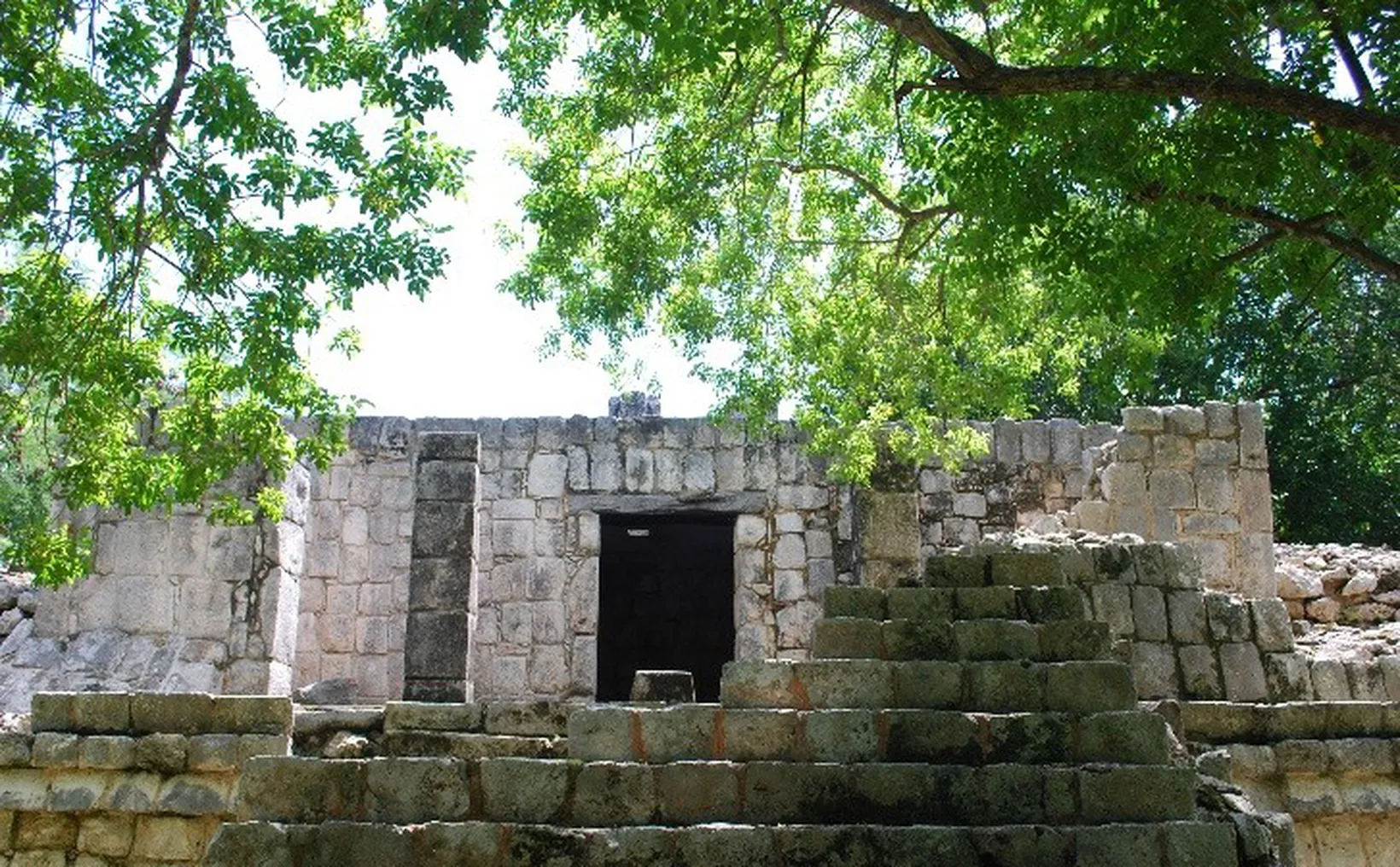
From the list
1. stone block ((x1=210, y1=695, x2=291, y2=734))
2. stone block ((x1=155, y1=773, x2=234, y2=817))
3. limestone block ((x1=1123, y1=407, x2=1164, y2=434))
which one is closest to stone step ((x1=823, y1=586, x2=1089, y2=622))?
stone block ((x1=210, y1=695, x2=291, y2=734))

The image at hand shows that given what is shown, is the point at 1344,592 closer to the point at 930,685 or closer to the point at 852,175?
the point at 852,175

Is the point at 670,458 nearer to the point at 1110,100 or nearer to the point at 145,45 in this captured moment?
the point at 145,45

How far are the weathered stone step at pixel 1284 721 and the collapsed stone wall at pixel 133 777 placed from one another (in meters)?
4.49

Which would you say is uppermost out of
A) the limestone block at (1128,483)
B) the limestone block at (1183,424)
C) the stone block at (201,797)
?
the limestone block at (1183,424)

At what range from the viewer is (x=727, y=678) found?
5879 millimetres

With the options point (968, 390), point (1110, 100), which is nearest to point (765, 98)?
point (968, 390)

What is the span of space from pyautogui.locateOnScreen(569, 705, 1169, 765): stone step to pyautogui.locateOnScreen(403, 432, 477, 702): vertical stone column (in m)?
3.52

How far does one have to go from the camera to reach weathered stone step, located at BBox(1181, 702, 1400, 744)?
7312mm

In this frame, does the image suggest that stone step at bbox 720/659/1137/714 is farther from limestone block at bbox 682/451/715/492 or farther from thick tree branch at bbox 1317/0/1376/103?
limestone block at bbox 682/451/715/492

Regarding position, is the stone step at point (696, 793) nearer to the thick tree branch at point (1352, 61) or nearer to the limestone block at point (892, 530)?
the thick tree branch at point (1352, 61)

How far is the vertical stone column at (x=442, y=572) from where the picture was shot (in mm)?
9188

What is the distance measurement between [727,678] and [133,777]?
3.21 metres

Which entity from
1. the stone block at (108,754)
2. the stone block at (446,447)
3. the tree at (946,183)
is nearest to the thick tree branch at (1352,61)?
the tree at (946,183)

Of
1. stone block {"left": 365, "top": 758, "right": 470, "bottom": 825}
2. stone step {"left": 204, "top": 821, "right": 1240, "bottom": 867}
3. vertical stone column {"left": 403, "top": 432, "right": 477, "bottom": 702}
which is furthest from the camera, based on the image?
vertical stone column {"left": 403, "top": 432, "right": 477, "bottom": 702}
